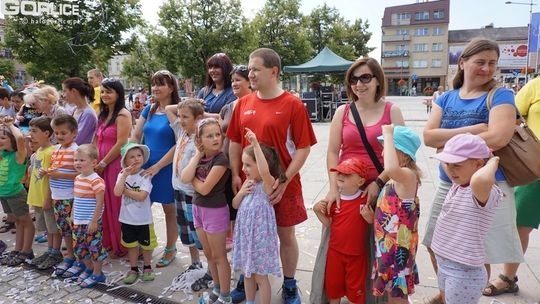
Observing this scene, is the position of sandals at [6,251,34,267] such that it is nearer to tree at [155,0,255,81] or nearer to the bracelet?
the bracelet

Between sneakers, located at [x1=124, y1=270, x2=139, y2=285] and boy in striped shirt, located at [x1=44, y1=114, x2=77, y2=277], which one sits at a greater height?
boy in striped shirt, located at [x1=44, y1=114, x2=77, y2=277]

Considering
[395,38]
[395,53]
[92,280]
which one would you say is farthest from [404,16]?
[92,280]

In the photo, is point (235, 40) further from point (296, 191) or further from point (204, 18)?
point (296, 191)

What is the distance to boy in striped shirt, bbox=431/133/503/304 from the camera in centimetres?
199

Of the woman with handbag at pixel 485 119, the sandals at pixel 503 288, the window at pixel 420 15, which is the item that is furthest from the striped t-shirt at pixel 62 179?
the window at pixel 420 15

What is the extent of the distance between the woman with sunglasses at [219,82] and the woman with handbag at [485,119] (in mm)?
1847

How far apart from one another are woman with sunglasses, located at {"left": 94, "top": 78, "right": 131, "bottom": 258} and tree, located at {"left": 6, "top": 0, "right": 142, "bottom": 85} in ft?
54.6

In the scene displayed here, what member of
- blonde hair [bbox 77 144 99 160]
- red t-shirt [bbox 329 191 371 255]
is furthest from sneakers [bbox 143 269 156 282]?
red t-shirt [bbox 329 191 371 255]

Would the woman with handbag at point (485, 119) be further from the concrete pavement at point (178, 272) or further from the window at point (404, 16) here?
the window at point (404, 16)

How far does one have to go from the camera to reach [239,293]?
3.09 m

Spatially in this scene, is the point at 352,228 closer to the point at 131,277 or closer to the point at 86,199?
the point at 131,277

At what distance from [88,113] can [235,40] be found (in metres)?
21.7

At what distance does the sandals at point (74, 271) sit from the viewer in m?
3.56

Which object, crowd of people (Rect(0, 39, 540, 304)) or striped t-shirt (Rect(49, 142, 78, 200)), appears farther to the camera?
striped t-shirt (Rect(49, 142, 78, 200))
